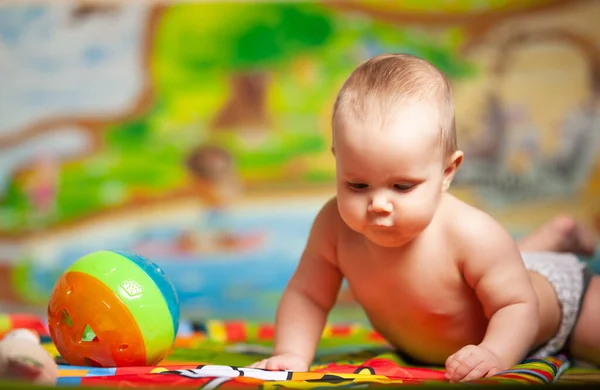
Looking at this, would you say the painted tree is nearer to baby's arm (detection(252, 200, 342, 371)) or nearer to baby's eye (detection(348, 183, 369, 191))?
baby's arm (detection(252, 200, 342, 371))

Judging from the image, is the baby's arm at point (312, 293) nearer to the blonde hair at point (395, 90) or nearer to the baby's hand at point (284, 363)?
the baby's hand at point (284, 363)

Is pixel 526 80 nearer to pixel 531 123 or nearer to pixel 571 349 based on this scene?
pixel 531 123

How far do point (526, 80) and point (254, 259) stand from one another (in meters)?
1.44

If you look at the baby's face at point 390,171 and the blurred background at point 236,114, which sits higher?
the blurred background at point 236,114

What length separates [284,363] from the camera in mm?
1143

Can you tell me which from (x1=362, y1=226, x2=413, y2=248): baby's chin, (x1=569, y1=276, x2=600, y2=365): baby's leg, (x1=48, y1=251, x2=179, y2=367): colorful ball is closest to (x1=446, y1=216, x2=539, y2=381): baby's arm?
(x1=362, y1=226, x2=413, y2=248): baby's chin

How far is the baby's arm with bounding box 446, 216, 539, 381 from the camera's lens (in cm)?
112

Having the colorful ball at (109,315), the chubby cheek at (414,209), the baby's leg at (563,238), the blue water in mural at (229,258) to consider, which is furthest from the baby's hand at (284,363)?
the blue water in mural at (229,258)

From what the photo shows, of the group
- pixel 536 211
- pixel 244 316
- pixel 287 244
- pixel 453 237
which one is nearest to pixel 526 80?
pixel 536 211

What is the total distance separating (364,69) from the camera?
1.12 metres

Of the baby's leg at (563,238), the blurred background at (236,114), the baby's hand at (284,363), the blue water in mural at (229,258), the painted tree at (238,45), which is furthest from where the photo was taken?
the painted tree at (238,45)

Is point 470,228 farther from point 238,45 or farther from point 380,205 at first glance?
point 238,45

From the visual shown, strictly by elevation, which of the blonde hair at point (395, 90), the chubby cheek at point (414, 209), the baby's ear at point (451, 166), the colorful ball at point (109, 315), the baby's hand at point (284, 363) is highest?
the blonde hair at point (395, 90)

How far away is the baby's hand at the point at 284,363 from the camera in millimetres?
1132
